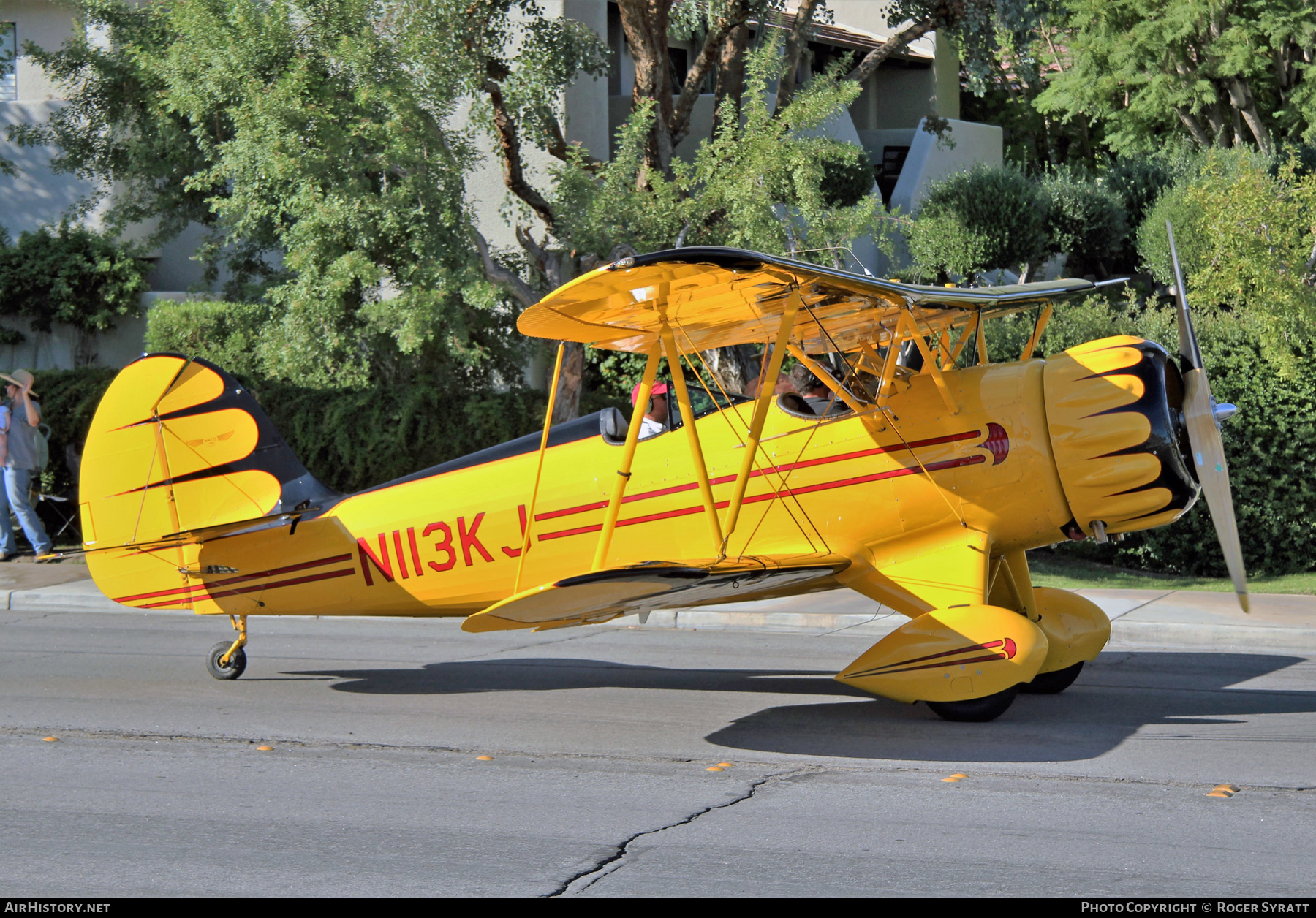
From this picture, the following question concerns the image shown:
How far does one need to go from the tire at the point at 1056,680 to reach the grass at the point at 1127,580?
384 centimetres

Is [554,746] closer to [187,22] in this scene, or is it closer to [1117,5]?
[187,22]

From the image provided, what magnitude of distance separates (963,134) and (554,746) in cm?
1982

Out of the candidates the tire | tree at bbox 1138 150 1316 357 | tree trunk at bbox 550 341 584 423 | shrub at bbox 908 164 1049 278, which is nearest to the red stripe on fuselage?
the tire

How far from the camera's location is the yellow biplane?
21.4 ft

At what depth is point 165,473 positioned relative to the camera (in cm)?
802

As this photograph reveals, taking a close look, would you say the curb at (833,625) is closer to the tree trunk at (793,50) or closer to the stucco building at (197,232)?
the tree trunk at (793,50)

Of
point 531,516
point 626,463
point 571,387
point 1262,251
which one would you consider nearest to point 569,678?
point 531,516

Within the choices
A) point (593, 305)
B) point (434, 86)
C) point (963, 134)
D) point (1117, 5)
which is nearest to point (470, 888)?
point (593, 305)

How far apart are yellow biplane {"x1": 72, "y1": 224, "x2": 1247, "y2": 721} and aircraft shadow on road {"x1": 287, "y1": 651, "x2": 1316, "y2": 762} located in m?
0.29

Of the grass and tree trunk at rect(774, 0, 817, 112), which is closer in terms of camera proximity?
the grass

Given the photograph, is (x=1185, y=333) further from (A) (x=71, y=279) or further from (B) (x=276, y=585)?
(A) (x=71, y=279)

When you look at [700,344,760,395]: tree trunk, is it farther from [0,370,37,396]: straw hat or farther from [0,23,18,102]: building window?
[0,23,18,102]: building window

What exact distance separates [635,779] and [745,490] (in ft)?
6.24

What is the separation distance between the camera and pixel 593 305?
6.46 meters
